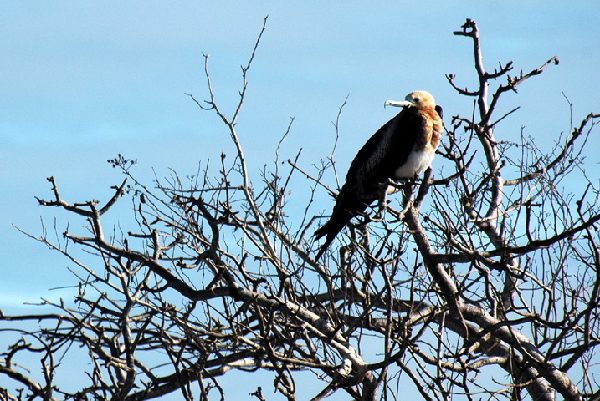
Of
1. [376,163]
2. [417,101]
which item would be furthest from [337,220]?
[417,101]

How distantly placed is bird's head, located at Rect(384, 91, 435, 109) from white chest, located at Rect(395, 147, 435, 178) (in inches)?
23.1

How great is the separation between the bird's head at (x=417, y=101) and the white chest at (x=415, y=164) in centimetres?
59

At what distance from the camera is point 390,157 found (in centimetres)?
799

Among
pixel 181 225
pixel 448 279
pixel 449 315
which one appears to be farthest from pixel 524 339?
pixel 181 225

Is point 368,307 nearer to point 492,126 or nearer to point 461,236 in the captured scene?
point 461,236

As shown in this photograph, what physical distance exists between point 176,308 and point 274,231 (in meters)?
1.03

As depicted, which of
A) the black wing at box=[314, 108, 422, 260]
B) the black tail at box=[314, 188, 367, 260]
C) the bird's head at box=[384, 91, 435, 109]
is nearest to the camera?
the black tail at box=[314, 188, 367, 260]

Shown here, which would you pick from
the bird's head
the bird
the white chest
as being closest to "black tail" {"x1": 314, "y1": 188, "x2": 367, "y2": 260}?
the bird

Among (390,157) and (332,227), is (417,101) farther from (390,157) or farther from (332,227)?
(332,227)

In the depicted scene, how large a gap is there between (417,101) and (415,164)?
0.79 meters

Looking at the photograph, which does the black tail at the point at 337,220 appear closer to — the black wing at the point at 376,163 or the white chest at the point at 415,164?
the black wing at the point at 376,163

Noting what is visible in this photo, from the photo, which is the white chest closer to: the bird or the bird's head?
the bird

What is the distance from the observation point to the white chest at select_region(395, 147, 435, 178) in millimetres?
7898

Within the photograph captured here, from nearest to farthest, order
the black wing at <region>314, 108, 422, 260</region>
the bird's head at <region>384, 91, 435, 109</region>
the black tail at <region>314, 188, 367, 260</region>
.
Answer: the black tail at <region>314, 188, 367, 260</region> → the black wing at <region>314, 108, 422, 260</region> → the bird's head at <region>384, 91, 435, 109</region>
